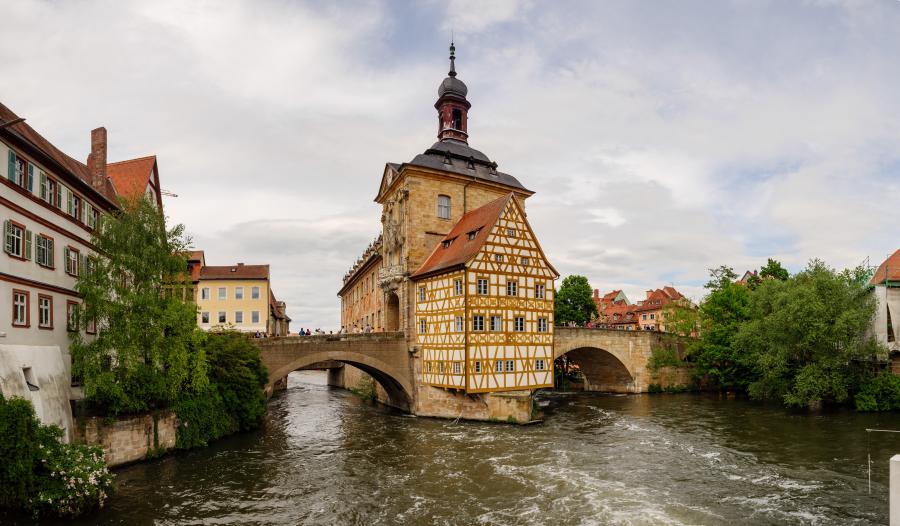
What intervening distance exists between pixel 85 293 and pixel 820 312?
33945mm

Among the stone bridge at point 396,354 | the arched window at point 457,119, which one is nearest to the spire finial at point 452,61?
Answer: the arched window at point 457,119

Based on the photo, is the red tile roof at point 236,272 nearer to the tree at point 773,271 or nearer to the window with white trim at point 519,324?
the window with white trim at point 519,324

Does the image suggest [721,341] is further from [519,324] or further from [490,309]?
[490,309]

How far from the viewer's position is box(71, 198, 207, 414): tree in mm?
18484

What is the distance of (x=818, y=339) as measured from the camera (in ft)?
104

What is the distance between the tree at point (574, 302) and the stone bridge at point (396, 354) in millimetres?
13811

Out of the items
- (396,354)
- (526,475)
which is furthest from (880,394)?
(396,354)

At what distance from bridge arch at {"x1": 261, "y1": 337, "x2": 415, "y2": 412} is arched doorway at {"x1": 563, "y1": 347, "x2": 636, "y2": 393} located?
562 inches

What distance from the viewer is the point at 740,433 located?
25.6m

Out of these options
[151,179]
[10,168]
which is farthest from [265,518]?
[151,179]

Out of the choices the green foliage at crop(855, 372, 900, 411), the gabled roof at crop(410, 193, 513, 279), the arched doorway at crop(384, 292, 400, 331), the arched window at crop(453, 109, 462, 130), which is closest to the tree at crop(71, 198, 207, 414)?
the gabled roof at crop(410, 193, 513, 279)

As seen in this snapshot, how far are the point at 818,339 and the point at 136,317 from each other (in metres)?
32.8

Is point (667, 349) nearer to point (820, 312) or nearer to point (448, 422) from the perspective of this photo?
point (820, 312)

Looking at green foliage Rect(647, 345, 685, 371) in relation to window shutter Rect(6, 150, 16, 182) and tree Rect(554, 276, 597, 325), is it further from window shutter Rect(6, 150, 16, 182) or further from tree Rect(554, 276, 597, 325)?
window shutter Rect(6, 150, 16, 182)
